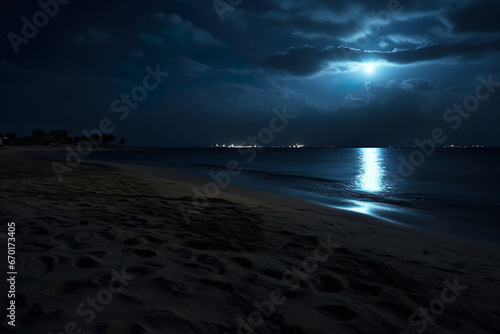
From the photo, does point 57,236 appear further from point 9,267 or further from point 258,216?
point 258,216

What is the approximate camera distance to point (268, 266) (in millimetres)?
3420

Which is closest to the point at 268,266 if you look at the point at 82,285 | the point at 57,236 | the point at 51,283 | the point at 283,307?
the point at 283,307

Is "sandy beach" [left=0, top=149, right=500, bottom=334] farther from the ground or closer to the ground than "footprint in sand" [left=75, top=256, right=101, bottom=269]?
farther from the ground

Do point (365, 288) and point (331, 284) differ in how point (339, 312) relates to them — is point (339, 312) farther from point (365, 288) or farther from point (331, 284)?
point (365, 288)

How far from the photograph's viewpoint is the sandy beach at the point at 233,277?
2.24 meters

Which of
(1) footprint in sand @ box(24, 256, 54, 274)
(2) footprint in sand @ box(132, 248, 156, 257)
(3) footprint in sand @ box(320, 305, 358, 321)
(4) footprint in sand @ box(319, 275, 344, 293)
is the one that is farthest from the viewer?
(2) footprint in sand @ box(132, 248, 156, 257)

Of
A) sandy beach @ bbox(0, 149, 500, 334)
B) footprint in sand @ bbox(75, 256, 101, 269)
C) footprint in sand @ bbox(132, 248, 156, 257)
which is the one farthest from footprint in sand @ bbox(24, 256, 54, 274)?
footprint in sand @ bbox(132, 248, 156, 257)

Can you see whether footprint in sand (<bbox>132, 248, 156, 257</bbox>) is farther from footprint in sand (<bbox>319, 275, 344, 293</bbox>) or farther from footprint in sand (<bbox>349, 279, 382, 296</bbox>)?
footprint in sand (<bbox>349, 279, 382, 296</bbox>)

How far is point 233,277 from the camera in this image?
9.89ft

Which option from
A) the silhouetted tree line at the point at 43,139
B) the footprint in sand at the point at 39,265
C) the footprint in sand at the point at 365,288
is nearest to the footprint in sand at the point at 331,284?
the footprint in sand at the point at 365,288

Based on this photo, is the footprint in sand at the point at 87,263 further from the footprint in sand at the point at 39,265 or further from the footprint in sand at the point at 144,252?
the footprint in sand at the point at 144,252

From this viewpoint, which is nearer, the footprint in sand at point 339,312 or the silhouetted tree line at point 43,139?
the footprint in sand at point 339,312

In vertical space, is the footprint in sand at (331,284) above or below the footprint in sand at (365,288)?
below

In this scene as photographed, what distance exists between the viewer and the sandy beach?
7.36ft
